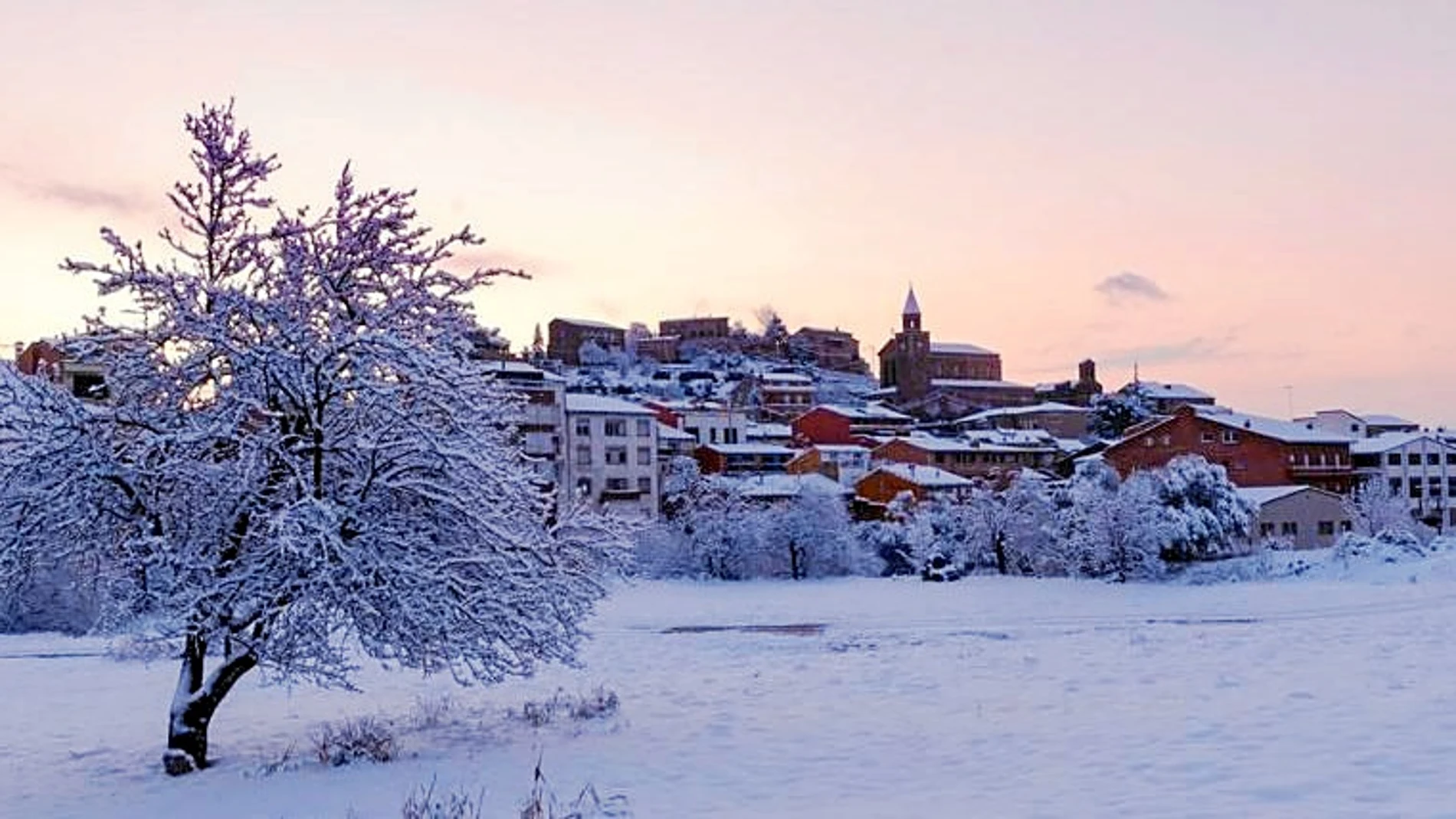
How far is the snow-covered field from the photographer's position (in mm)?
11961

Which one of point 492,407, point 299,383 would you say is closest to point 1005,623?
point 492,407

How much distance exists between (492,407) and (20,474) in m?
5.21

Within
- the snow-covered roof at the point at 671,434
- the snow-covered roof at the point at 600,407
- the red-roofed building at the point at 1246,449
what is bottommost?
the red-roofed building at the point at 1246,449

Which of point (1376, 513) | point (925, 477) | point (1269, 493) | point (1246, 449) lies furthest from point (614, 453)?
point (1376, 513)

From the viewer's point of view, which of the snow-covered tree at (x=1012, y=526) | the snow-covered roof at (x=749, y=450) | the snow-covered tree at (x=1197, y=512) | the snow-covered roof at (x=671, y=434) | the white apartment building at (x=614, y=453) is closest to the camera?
the snow-covered tree at (x=1197, y=512)

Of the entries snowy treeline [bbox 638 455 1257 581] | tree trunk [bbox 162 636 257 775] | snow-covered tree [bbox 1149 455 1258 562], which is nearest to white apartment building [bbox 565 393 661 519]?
snowy treeline [bbox 638 455 1257 581]

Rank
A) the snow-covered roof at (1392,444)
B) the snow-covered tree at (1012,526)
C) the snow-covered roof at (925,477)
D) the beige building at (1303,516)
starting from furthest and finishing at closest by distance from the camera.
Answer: the snow-covered roof at (1392,444) < the snow-covered roof at (925,477) < the beige building at (1303,516) < the snow-covered tree at (1012,526)

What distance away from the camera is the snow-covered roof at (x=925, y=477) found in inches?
3691

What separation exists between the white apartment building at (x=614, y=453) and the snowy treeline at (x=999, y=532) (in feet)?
36.9

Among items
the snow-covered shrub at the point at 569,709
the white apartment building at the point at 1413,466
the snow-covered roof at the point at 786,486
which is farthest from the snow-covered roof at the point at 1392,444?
the snow-covered shrub at the point at 569,709

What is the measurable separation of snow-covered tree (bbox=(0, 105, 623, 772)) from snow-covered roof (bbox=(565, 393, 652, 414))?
239 feet

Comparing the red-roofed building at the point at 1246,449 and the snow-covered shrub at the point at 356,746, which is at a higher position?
the red-roofed building at the point at 1246,449

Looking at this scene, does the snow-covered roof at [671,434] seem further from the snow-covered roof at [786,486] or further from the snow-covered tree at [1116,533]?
the snow-covered tree at [1116,533]

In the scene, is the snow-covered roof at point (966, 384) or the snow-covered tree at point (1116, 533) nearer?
the snow-covered tree at point (1116, 533)
